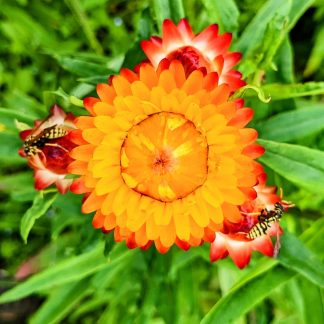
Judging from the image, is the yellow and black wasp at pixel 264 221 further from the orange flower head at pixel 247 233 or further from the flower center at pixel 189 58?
the flower center at pixel 189 58

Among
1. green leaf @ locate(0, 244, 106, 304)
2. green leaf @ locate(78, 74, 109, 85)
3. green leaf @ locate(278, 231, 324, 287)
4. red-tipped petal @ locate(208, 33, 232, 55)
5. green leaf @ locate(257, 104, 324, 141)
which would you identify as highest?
red-tipped petal @ locate(208, 33, 232, 55)

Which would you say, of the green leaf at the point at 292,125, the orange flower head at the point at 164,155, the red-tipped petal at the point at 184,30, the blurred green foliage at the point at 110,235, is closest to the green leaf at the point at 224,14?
the blurred green foliage at the point at 110,235

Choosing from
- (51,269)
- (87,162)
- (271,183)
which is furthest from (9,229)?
(87,162)

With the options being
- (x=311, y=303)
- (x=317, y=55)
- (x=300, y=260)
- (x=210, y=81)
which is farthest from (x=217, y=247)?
(x=317, y=55)

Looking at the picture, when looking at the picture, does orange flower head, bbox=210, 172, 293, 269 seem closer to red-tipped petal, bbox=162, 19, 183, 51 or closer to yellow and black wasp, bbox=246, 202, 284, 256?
yellow and black wasp, bbox=246, 202, 284, 256

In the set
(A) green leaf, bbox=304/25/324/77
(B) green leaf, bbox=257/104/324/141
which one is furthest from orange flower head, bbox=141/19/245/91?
(A) green leaf, bbox=304/25/324/77

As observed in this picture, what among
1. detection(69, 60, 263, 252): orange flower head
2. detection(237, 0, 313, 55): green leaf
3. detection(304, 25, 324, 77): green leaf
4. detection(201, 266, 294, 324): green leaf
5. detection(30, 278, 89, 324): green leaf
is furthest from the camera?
detection(304, 25, 324, 77): green leaf

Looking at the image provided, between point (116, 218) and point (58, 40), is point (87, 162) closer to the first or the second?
point (116, 218)
